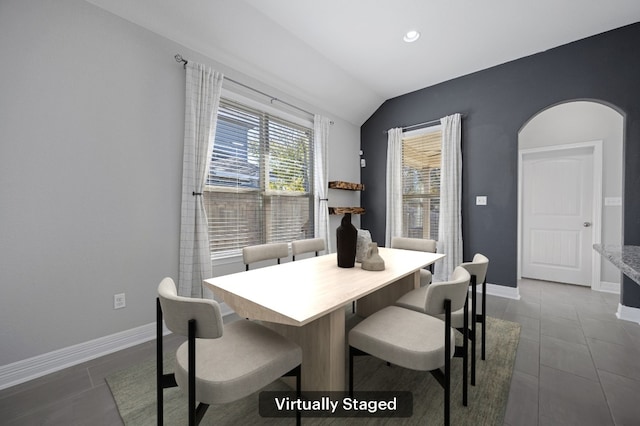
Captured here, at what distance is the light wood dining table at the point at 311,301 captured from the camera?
46.1 inches

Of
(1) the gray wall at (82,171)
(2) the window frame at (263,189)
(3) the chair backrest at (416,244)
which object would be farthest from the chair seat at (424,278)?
(1) the gray wall at (82,171)

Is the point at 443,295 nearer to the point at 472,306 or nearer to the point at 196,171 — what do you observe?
the point at 472,306

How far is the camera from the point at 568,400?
4.99ft

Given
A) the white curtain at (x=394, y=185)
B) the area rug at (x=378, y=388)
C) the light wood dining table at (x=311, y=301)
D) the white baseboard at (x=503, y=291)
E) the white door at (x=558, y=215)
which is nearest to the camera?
the light wood dining table at (x=311, y=301)

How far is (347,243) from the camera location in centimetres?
193

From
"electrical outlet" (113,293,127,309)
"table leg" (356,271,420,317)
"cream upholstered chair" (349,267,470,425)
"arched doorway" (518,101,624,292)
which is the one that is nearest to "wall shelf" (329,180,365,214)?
"table leg" (356,271,420,317)

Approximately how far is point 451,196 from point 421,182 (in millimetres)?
605

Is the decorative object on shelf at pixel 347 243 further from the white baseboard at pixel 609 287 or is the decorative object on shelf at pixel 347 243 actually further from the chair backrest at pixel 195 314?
the white baseboard at pixel 609 287

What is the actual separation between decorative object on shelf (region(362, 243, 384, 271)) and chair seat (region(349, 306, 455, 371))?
0.33m

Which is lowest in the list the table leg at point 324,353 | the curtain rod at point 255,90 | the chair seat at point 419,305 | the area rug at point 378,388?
the area rug at point 378,388

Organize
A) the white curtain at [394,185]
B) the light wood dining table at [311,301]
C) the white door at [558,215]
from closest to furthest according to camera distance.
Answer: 1. the light wood dining table at [311,301]
2. the white door at [558,215]
3. the white curtain at [394,185]

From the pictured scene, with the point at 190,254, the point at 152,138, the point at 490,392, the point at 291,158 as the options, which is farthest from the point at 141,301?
the point at 490,392

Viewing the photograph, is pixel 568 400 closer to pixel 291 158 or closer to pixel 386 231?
pixel 386 231

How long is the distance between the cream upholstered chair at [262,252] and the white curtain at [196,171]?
0.51m
